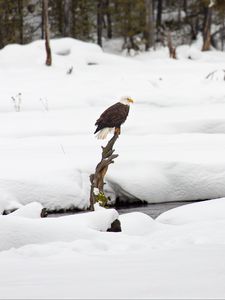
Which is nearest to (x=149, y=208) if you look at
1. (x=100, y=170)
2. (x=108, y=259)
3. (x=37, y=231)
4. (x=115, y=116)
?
(x=100, y=170)

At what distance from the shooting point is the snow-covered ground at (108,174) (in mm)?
3979

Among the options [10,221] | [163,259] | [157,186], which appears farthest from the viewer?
[157,186]

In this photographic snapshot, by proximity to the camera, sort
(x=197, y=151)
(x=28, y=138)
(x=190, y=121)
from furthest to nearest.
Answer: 1. (x=190, y=121)
2. (x=28, y=138)
3. (x=197, y=151)

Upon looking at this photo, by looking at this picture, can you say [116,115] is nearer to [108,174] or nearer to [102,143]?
[108,174]

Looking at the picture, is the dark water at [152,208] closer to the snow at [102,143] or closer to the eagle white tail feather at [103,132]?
the snow at [102,143]

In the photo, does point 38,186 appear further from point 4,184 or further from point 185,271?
point 185,271

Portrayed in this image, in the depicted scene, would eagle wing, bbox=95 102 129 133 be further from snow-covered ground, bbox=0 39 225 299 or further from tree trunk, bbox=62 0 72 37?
tree trunk, bbox=62 0 72 37

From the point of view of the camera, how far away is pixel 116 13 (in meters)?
34.4

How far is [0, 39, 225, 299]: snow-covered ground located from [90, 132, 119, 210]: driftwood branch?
95cm

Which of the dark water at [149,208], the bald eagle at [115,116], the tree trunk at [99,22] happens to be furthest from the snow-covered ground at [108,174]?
the tree trunk at [99,22]

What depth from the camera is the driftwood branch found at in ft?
29.4

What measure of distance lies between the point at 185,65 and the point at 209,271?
22886 mm

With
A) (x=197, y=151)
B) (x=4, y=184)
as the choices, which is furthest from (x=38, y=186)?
(x=197, y=151)

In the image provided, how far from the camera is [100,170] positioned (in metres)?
9.26
